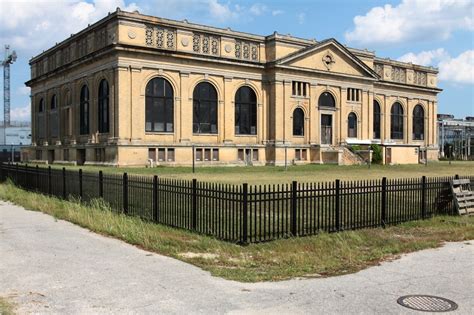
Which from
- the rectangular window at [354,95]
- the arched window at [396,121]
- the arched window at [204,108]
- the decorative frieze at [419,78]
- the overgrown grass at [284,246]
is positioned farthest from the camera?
the decorative frieze at [419,78]

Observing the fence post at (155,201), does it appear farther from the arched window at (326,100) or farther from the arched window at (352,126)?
the arched window at (352,126)

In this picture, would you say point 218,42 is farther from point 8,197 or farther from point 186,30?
point 8,197

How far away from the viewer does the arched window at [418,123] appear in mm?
77688

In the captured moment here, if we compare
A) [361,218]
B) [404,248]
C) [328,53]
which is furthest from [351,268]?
[328,53]

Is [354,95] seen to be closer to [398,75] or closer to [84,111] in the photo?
[398,75]

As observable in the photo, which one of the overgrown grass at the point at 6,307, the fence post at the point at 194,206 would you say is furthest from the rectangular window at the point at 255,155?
the overgrown grass at the point at 6,307

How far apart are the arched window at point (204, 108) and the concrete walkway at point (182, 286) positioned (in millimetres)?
41403

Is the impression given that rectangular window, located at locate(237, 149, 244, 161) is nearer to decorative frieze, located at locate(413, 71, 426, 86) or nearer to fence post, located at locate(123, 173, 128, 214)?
decorative frieze, located at locate(413, 71, 426, 86)

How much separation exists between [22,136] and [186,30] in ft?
319

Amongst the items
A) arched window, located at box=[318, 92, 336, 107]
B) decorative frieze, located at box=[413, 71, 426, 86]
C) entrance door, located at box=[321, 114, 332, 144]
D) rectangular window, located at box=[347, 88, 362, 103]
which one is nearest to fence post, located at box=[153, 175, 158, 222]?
arched window, located at box=[318, 92, 336, 107]

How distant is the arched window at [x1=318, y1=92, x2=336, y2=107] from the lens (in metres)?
60.1

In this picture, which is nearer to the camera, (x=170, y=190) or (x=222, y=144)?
(x=170, y=190)

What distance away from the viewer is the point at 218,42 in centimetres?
5212

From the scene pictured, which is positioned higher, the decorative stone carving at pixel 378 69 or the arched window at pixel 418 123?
the decorative stone carving at pixel 378 69
